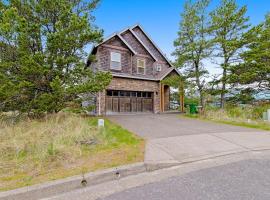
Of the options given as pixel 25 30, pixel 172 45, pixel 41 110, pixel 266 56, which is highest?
pixel 172 45

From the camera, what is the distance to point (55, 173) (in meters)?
3.63

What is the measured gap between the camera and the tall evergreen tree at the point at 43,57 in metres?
8.04

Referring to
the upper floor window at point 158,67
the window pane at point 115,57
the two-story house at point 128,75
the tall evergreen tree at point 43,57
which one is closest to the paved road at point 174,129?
the tall evergreen tree at point 43,57

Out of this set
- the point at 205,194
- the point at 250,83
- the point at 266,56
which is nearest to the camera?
the point at 205,194

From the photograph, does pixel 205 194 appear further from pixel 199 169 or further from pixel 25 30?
pixel 25 30

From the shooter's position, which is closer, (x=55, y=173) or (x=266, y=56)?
(x=55, y=173)

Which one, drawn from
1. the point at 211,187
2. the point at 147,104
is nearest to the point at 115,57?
the point at 147,104

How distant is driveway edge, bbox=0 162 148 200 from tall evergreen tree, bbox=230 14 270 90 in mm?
15520

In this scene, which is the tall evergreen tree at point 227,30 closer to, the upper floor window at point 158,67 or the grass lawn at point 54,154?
the upper floor window at point 158,67

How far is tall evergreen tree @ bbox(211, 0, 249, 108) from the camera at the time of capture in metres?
16.0

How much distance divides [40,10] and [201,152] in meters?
9.65

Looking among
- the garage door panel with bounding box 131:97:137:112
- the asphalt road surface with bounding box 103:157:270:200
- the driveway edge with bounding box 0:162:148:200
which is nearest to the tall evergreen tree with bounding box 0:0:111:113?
the driveway edge with bounding box 0:162:148:200

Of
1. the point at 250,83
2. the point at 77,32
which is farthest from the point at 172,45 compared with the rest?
the point at 77,32

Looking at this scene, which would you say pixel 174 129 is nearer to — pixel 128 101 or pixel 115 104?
pixel 115 104
